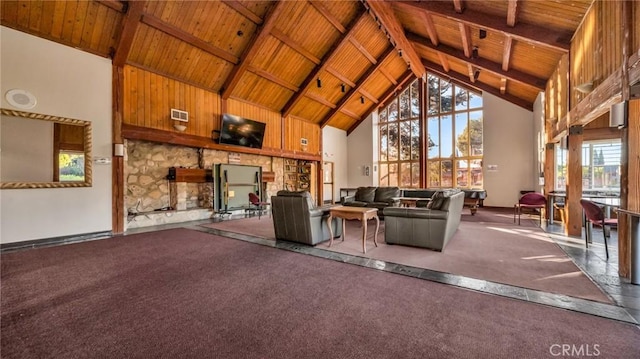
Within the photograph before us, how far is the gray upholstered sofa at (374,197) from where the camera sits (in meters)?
6.84

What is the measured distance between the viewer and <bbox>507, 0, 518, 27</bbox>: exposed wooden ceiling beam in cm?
429

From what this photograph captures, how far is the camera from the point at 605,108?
354 cm

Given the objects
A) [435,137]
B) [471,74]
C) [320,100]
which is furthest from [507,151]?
[320,100]

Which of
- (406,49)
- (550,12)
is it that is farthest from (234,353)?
(406,49)

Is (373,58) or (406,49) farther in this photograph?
(373,58)

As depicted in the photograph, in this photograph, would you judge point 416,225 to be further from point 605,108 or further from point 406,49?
point 406,49

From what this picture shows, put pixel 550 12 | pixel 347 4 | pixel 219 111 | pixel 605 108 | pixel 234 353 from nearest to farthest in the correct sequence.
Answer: pixel 234 353, pixel 605 108, pixel 550 12, pixel 347 4, pixel 219 111

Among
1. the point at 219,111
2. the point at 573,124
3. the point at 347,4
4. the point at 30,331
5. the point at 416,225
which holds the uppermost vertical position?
the point at 347,4

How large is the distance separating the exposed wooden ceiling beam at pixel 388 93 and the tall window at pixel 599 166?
623cm

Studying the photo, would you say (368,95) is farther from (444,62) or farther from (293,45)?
(293,45)

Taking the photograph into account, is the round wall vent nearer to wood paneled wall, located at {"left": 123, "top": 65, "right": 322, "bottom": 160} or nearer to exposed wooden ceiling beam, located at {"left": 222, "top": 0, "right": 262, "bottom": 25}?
wood paneled wall, located at {"left": 123, "top": 65, "right": 322, "bottom": 160}

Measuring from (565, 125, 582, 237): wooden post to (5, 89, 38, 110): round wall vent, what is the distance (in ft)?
31.8

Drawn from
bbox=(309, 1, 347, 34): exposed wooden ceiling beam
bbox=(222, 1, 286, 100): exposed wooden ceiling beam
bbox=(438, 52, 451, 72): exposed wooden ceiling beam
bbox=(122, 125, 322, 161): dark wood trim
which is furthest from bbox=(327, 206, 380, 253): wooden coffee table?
bbox=(438, 52, 451, 72): exposed wooden ceiling beam

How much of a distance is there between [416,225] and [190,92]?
22.1 ft
